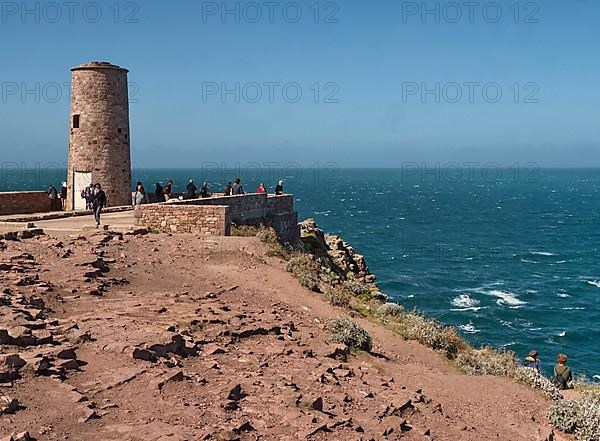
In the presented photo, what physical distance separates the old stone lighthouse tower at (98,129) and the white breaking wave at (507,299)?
2114 centimetres

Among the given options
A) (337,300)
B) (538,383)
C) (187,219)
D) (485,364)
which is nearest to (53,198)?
(187,219)

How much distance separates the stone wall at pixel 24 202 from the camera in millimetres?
27312

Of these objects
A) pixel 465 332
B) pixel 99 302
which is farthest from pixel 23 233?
pixel 465 332

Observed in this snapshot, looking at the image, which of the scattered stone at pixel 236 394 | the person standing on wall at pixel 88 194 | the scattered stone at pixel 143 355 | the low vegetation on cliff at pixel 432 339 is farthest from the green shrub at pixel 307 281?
the person standing on wall at pixel 88 194

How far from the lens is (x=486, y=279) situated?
142ft

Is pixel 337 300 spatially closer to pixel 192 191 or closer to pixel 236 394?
pixel 236 394

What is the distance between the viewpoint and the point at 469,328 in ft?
103

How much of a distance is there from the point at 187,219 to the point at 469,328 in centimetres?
1635

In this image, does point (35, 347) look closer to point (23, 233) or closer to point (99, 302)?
point (99, 302)

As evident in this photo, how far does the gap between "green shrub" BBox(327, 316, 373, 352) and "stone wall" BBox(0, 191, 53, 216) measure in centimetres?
1869

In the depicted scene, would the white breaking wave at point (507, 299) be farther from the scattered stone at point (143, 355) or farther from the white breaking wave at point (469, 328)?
A: the scattered stone at point (143, 355)

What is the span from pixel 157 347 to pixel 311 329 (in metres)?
4.05

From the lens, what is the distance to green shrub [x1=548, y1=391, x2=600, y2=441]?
36.4 ft

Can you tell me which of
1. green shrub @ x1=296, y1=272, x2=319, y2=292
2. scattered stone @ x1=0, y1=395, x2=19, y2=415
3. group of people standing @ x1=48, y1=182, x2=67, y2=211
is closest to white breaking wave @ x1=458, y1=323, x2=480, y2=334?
green shrub @ x1=296, y1=272, x2=319, y2=292
